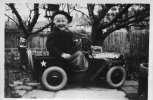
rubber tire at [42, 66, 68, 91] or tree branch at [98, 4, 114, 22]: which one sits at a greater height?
tree branch at [98, 4, 114, 22]

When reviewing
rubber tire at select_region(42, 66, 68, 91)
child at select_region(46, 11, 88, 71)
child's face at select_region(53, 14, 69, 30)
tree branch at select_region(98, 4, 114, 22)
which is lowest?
rubber tire at select_region(42, 66, 68, 91)

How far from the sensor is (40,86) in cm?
174

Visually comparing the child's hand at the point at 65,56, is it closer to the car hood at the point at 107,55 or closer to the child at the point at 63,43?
the child at the point at 63,43

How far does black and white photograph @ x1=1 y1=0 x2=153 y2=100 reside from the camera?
1726mm

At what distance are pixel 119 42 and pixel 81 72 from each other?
0.32 m

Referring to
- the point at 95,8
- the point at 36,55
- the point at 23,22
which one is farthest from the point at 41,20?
the point at 95,8

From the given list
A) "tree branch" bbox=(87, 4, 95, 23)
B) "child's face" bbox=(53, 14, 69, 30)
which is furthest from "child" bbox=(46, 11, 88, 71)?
"tree branch" bbox=(87, 4, 95, 23)

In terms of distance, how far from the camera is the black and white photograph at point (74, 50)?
1726 mm

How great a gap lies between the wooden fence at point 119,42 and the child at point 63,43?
0.05 m

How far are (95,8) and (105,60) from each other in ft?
1.14

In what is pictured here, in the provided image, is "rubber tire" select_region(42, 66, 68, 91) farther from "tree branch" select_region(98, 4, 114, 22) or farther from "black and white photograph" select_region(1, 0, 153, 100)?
"tree branch" select_region(98, 4, 114, 22)

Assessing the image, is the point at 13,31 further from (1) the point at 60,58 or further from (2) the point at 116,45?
(2) the point at 116,45

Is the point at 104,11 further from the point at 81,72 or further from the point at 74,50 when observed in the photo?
the point at 81,72

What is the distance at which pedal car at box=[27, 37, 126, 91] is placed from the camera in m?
1.73
